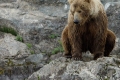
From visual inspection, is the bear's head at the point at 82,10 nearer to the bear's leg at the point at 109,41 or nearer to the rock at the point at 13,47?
the bear's leg at the point at 109,41

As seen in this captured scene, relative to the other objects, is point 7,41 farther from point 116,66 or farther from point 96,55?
point 116,66

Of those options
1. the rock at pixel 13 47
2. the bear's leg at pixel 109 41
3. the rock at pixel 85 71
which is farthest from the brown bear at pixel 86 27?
the rock at pixel 13 47

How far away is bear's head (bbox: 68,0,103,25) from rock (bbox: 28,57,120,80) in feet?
2.70

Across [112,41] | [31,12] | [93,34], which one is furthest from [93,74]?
[31,12]

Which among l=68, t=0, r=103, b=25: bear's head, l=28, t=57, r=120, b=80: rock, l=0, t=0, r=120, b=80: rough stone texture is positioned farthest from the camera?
l=0, t=0, r=120, b=80: rough stone texture

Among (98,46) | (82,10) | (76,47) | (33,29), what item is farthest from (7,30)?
(82,10)

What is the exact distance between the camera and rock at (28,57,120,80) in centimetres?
620

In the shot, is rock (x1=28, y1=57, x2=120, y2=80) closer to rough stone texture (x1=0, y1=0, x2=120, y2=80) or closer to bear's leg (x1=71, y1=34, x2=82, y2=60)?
bear's leg (x1=71, y1=34, x2=82, y2=60)

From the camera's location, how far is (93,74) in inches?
245

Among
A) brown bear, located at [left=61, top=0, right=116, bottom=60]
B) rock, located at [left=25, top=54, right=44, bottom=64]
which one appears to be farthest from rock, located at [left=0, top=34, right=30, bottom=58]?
brown bear, located at [left=61, top=0, right=116, bottom=60]

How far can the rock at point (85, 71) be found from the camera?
620cm

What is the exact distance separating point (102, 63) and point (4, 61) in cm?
360

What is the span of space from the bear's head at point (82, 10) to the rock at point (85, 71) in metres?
0.82

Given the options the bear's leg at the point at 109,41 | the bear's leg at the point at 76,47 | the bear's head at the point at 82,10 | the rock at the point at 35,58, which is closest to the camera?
the bear's head at the point at 82,10
